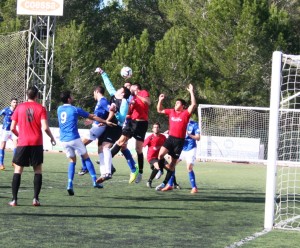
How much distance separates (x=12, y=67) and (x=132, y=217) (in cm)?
3105

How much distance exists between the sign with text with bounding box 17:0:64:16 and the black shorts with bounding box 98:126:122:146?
20164 mm

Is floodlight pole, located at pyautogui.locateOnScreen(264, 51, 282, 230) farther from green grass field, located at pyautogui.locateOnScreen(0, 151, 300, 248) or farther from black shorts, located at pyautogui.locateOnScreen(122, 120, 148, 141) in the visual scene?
black shorts, located at pyautogui.locateOnScreen(122, 120, 148, 141)

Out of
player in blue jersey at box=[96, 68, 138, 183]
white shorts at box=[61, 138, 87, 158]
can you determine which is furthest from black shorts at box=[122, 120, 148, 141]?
white shorts at box=[61, 138, 87, 158]

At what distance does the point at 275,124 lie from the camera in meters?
11.0

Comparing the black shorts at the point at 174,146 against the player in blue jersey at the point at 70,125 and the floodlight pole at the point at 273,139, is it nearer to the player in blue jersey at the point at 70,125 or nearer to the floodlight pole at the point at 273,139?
the player in blue jersey at the point at 70,125

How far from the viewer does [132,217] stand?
37.6 feet

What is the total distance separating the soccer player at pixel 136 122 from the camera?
52.6ft

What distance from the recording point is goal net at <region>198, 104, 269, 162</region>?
109 feet

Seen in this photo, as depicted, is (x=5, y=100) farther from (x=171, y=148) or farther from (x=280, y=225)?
(x=280, y=225)

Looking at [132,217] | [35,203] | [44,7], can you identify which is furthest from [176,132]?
[44,7]

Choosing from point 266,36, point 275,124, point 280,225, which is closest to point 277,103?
point 275,124

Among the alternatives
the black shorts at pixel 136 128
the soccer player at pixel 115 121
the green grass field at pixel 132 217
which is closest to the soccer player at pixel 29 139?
the green grass field at pixel 132 217

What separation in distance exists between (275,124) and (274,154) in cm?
43

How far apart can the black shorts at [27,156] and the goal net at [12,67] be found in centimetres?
2662
